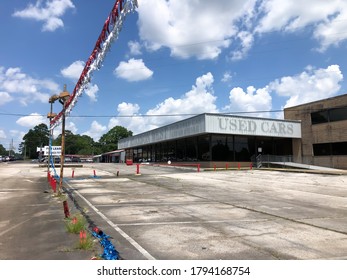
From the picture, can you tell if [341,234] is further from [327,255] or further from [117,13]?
[117,13]

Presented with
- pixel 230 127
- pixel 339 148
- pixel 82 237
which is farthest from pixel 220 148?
pixel 82 237

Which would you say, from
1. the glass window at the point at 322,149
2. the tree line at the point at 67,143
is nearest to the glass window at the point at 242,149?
the glass window at the point at 322,149

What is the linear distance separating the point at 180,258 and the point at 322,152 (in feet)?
131

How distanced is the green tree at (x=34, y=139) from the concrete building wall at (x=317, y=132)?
13934cm

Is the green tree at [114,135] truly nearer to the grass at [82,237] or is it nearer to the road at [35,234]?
the road at [35,234]

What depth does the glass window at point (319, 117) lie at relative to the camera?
41.0 m

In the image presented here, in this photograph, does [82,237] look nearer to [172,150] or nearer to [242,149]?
[242,149]

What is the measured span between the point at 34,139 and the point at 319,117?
487 feet

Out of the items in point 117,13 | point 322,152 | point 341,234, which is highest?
point 117,13

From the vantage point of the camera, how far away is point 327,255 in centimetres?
662

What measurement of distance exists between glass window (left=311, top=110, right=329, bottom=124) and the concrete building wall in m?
0.29

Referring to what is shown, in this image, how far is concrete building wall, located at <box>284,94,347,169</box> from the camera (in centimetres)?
3881

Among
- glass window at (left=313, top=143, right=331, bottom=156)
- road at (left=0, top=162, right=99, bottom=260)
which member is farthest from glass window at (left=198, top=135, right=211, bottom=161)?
road at (left=0, top=162, right=99, bottom=260)
